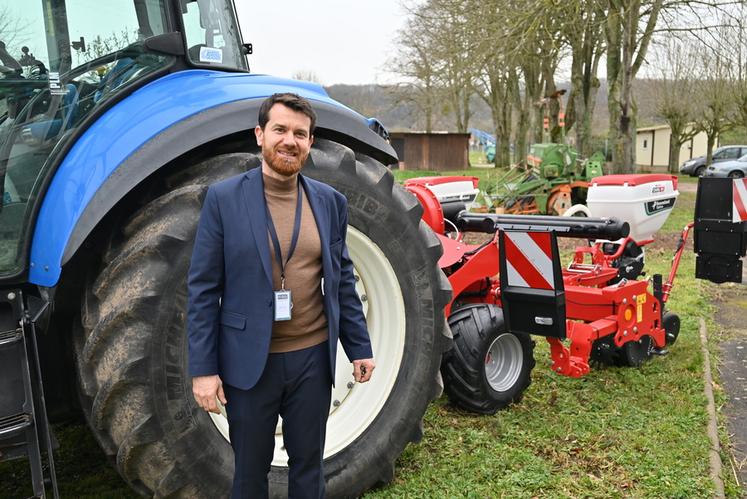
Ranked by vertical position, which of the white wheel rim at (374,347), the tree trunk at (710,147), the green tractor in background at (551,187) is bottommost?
the tree trunk at (710,147)

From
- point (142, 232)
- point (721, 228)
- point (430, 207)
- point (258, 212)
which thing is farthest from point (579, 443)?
point (142, 232)

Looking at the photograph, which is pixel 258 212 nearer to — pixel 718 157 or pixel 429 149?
pixel 429 149

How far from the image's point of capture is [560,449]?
3.63 meters

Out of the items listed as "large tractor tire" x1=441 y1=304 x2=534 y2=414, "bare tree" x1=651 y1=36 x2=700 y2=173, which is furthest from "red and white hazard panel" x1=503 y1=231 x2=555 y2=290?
"bare tree" x1=651 y1=36 x2=700 y2=173

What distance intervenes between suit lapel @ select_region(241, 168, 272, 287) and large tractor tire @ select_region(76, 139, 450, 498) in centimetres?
41

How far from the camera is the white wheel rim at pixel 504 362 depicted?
416 cm

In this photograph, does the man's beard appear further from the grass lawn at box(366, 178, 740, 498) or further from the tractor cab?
the grass lawn at box(366, 178, 740, 498)

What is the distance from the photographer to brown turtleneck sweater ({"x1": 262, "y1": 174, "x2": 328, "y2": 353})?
7.27 ft

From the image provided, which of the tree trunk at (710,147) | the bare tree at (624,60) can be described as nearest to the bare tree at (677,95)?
the tree trunk at (710,147)

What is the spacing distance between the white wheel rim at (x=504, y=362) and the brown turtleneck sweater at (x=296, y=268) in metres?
2.09

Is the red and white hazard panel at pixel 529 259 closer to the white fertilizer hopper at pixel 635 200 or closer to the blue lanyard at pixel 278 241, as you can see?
the white fertilizer hopper at pixel 635 200

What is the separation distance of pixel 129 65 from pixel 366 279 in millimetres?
1365

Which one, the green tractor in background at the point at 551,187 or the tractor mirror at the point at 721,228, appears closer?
the tractor mirror at the point at 721,228

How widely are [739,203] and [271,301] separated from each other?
396 cm
